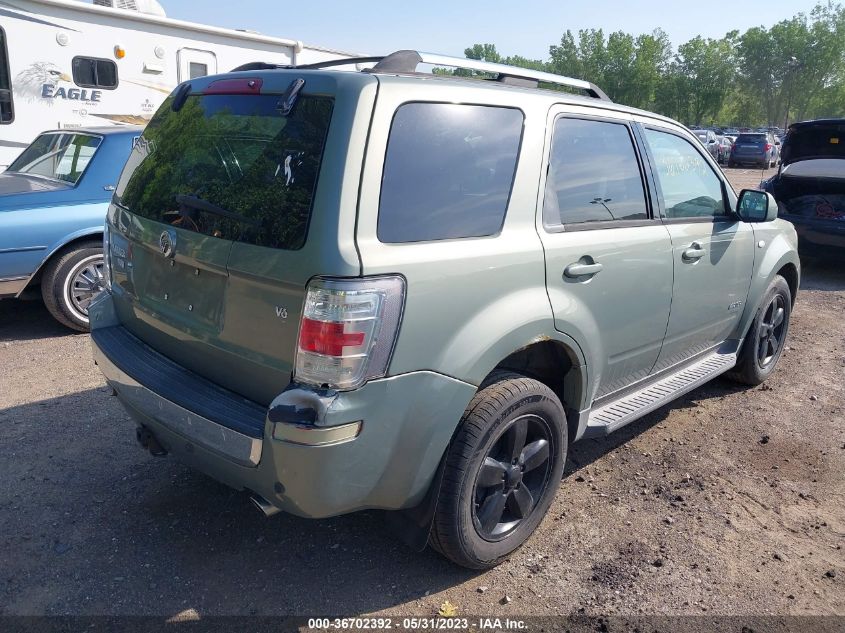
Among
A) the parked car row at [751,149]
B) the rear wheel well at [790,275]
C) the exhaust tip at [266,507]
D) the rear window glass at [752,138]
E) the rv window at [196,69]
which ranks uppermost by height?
the rv window at [196,69]

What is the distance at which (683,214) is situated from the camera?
3986 millimetres

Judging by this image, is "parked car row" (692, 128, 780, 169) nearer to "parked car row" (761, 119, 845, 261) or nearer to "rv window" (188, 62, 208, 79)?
"parked car row" (761, 119, 845, 261)

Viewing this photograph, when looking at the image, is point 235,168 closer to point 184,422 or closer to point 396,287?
point 396,287

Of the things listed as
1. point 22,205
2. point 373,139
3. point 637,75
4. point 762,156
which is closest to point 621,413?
point 373,139

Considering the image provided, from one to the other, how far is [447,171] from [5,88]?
7.70 meters

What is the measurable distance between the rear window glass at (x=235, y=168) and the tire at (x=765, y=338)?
363cm

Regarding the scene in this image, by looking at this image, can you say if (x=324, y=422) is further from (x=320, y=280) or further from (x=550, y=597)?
(x=550, y=597)

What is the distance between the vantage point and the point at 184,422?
8.85 feet

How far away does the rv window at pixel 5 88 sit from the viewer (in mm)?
8125

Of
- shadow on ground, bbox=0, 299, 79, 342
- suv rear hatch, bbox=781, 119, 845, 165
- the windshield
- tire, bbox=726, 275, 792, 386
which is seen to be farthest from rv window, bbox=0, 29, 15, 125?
suv rear hatch, bbox=781, 119, 845, 165

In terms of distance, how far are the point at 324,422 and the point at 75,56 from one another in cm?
818

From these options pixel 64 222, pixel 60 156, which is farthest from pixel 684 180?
pixel 60 156

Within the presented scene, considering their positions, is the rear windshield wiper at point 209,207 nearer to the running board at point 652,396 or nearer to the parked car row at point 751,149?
the running board at point 652,396

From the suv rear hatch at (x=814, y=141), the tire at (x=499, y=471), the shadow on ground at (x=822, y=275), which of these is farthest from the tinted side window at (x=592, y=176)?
the suv rear hatch at (x=814, y=141)
